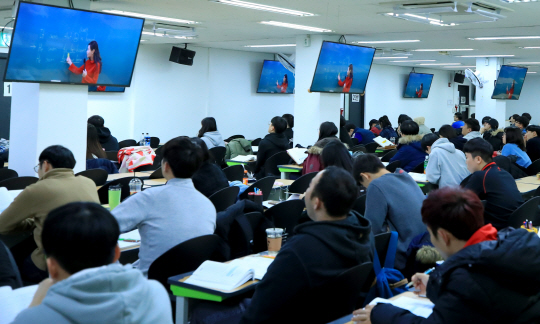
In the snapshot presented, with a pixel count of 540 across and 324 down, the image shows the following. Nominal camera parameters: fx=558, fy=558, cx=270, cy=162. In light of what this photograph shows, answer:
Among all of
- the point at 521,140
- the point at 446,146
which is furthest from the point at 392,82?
the point at 446,146

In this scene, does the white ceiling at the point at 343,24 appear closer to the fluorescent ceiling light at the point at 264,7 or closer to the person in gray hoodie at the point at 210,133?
the fluorescent ceiling light at the point at 264,7

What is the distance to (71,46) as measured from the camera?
5.54m

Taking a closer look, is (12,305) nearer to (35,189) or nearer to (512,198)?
(35,189)

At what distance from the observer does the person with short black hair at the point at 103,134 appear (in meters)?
7.98

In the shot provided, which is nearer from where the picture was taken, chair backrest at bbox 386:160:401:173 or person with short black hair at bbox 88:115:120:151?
chair backrest at bbox 386:160:401:173

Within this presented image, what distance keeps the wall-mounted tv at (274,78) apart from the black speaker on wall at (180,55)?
92.3 inches

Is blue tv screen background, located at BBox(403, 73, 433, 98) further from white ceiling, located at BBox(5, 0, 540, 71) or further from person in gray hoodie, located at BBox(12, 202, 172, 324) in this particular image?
person in gray hoodie, located at BBox(12, 202, 172, 324)

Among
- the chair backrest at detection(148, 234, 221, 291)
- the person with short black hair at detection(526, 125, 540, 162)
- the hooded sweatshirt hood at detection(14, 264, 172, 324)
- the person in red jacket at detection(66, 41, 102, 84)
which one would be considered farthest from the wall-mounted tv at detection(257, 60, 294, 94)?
the hooded sweatshirt hood at detection(14, 264, 172, 324)

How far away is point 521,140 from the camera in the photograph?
7250 mm

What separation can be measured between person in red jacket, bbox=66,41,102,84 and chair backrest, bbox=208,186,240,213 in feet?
7.87

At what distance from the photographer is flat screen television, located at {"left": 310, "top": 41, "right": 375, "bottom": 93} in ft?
28.7

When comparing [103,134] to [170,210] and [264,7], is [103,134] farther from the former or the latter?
[170,210]

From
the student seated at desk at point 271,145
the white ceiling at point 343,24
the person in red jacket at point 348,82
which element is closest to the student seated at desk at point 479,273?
the white ceiling at point 343,24

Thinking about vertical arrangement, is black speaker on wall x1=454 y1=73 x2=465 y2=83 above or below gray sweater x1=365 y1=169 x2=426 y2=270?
above
